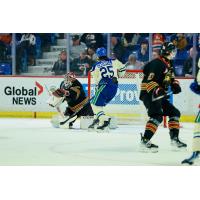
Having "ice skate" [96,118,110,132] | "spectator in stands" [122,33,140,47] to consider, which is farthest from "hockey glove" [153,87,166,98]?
"spectator in stands" [122,33,140,47]

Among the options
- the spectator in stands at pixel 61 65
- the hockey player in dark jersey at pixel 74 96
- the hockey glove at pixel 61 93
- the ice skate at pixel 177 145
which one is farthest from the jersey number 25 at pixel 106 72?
the spectator in stands at pixel 61 65

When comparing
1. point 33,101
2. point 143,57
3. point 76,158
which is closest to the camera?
point 76,158

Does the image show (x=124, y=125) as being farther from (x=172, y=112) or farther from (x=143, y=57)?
(x=172, y=112)

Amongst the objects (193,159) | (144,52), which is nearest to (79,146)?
(193,159)

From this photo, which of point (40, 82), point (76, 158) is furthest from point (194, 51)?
point (76, 158)

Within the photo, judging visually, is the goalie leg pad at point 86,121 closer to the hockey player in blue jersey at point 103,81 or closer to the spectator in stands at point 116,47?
the hockey player in blue jersey at point 103,81

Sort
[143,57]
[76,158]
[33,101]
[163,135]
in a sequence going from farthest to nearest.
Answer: [143,57]
[33,101]
[163,135]
[76,158]

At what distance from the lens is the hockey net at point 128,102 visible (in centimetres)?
880

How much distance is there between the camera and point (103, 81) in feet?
24.2

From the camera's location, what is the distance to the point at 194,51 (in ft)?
32.8

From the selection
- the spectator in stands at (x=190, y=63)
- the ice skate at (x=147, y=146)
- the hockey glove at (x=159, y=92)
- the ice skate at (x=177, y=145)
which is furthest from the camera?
the spectator in stands at (x=190, y=63)

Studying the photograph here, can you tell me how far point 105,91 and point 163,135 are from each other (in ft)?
3.06

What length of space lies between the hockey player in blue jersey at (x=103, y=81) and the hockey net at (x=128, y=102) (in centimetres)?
133

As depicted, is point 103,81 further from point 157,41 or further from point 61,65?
point 61,65
